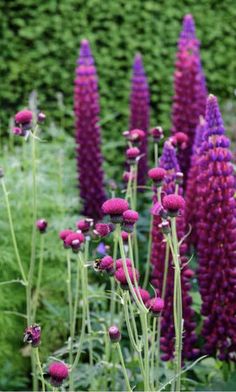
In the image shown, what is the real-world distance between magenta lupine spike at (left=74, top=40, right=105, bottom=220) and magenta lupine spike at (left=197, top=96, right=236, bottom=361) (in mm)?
1796

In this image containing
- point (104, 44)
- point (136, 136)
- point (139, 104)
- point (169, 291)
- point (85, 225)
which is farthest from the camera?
point (104, 44)

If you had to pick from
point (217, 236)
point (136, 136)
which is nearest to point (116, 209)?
point (217, 236)

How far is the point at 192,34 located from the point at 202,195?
222 centimetres

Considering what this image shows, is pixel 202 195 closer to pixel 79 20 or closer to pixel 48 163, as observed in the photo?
pixel 48 163

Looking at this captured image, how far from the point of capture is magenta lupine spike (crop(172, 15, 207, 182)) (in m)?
4.62

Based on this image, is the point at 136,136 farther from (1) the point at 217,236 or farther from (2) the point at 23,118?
(2) the point at 23,118

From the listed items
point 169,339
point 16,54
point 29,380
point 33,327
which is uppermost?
point 16,54

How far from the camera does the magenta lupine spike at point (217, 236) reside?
2820mm

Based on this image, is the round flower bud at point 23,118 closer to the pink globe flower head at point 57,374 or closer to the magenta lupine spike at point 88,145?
the pink globe flower head at point 57,374

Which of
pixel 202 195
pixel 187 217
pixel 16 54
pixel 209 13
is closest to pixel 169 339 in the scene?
pixel 202 195

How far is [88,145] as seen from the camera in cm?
472

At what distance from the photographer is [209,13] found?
7.46 metres

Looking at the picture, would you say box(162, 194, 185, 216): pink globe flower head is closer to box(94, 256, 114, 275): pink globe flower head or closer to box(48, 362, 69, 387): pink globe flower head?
box(94, 256, 114, 275): pink globe flower head

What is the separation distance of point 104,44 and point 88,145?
262 centimetres
